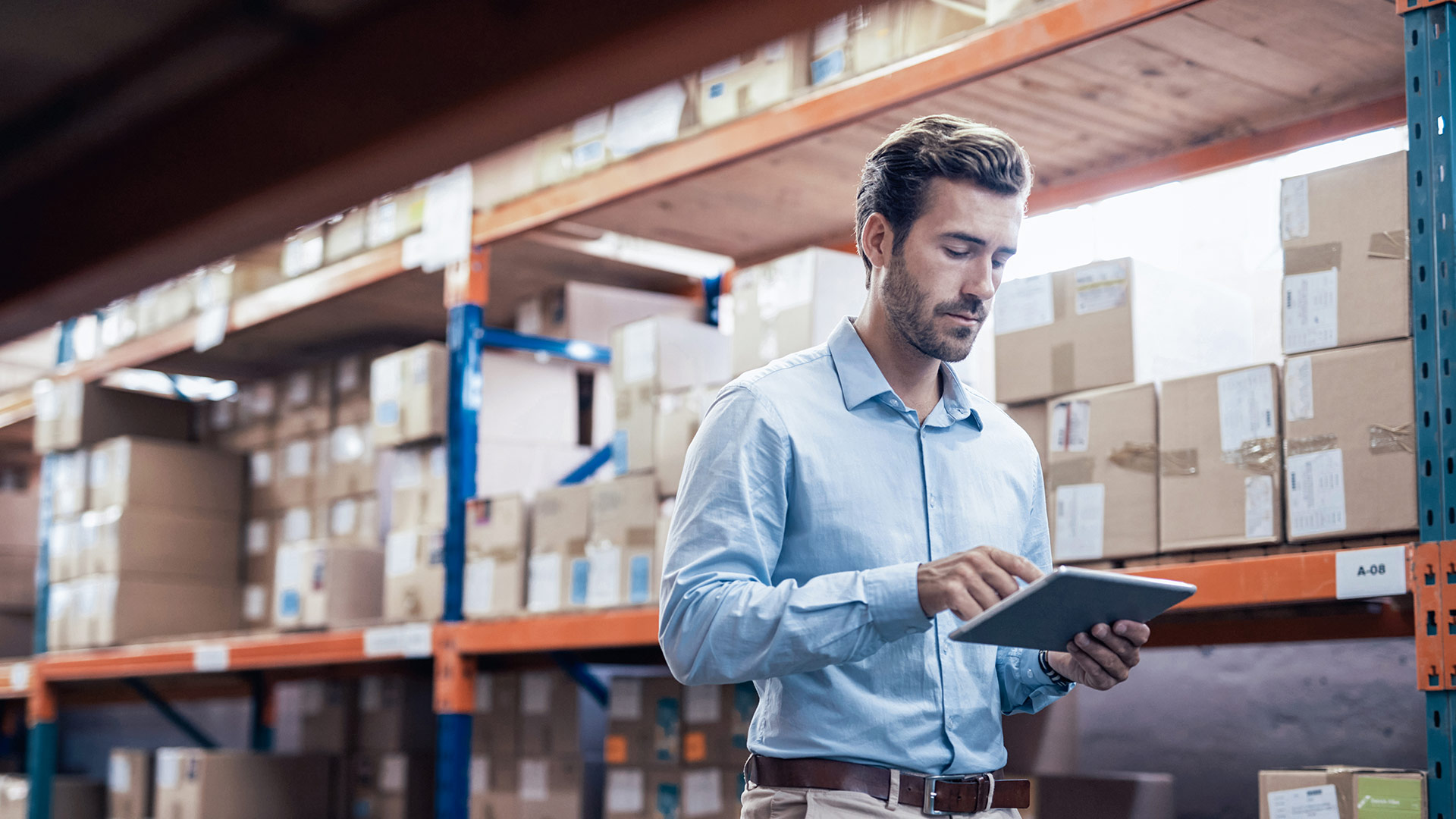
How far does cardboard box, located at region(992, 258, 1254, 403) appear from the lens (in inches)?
105

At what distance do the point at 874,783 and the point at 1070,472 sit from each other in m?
1.36

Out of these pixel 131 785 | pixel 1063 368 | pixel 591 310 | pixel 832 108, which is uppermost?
pixel 832 108

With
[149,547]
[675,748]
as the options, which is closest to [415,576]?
[675,748]

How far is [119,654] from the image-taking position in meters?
5.02

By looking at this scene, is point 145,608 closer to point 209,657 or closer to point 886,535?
point 209,657

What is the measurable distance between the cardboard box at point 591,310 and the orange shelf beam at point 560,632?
0.97 metres

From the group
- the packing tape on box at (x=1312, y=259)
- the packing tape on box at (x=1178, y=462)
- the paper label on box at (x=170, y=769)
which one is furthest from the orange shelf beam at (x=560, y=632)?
the packing tape on box at (x=1312, y=259)

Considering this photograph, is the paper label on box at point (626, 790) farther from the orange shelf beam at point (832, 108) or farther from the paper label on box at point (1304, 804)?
the paper label on box at point (1304, 804)

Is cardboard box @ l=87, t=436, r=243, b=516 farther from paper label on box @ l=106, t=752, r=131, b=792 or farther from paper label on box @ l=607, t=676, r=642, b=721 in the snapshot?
paper label on box @ l=607, t=676, r=642, b=721

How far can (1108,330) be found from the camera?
2.68m

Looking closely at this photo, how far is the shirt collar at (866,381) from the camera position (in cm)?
157

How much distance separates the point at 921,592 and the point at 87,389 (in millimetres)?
5036

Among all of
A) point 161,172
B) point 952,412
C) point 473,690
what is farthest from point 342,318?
point 161,172

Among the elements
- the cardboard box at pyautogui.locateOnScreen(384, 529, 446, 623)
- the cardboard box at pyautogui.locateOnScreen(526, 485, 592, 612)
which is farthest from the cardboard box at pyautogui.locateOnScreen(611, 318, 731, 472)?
the cardboard box at pyautogui.locateOnScreen(384, 529, 446, 623)
